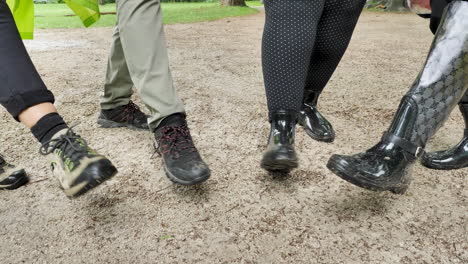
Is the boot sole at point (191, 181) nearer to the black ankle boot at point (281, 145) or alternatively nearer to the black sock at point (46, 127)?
the black ankle boot at point (281, 145)

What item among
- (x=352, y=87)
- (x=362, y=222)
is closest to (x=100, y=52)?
(x=352, y=87)

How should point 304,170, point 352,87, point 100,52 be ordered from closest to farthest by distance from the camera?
point 304,170
point 352,87
point 100,52

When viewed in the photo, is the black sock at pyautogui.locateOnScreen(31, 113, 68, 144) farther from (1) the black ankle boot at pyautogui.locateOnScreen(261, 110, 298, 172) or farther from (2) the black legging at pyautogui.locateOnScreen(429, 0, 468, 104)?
(2) the black legging at pyautogui.locateOnScreen(429, 0, 468, 104)

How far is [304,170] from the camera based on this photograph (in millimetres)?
1266

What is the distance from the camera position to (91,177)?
910mm

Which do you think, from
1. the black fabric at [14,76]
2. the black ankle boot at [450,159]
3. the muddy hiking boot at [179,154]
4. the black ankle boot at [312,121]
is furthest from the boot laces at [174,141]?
the black ankle boot at [450,159]

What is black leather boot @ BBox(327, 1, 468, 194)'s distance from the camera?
938 mm

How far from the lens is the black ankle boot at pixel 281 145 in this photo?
3.48 ft

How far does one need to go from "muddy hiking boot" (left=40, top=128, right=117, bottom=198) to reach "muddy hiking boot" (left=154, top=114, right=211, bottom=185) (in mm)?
→ 185

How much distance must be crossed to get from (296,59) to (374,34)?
12.1ft

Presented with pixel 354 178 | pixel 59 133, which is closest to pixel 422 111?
pixel 354 178

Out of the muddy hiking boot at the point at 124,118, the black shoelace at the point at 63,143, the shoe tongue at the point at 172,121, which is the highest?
the black shoelace at the point at 63,143

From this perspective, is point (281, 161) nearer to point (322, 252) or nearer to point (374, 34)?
point (322, 252)

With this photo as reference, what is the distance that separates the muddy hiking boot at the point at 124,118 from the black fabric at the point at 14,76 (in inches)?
23.9
